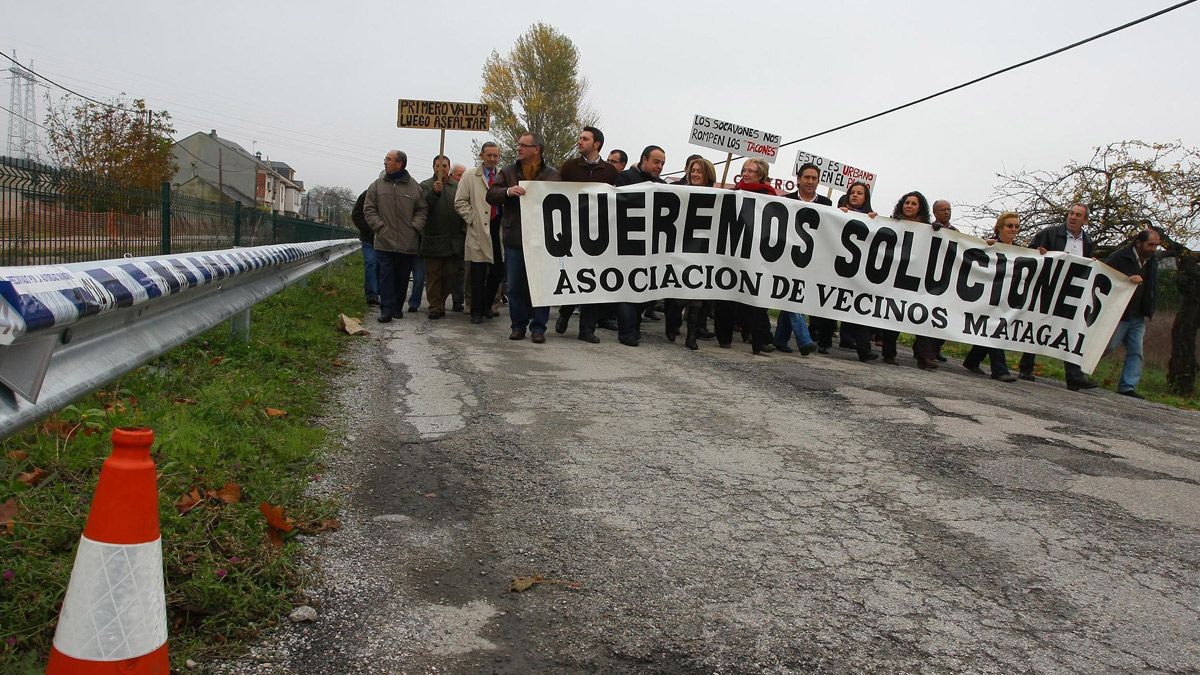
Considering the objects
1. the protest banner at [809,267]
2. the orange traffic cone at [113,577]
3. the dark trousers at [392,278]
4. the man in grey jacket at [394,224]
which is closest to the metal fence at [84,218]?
the man in grey jacket at [394,224]

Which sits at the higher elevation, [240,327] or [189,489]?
[240,327]

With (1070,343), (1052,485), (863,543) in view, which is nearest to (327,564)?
(863,543)

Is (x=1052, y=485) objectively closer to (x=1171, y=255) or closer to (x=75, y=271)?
(x=75, y=271)

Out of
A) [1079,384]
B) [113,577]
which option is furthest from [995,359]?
[113,577]

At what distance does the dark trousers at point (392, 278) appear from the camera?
33.4ft

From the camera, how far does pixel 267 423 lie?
4.64 meters

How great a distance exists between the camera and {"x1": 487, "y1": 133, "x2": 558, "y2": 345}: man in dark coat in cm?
895

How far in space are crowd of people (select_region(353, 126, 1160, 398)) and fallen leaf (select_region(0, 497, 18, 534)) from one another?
19.9ft

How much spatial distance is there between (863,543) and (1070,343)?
778 centimetres

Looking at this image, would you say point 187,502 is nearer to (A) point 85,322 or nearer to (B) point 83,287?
(A) point 85,322

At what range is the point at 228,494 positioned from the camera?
11.1 feet

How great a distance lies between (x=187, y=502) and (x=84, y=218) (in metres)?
5.45

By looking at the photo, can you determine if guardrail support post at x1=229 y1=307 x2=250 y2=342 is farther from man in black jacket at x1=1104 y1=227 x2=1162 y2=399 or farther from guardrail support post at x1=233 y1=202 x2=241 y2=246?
man in black jacket at x1=1104 y1=227 x2=1162 y2=399

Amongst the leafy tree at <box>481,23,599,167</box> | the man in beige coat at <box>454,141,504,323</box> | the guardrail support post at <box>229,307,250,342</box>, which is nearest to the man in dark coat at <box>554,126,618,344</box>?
the man in beige coat at <box>454,141,504,323</box>
